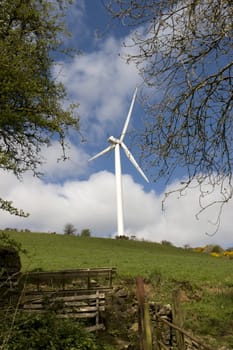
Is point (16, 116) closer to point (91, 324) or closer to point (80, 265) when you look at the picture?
point (91, 324)

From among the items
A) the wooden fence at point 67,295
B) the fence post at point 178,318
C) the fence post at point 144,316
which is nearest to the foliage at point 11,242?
the wooden fence at point 67,295

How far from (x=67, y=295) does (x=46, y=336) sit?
27.7 ft

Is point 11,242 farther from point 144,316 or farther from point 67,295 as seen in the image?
point 67,295

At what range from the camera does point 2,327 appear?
8.69 m

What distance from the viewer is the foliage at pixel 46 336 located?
9.20 metres

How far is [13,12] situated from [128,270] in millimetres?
15745

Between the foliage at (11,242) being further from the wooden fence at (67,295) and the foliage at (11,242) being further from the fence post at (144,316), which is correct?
the fence post at (144,316)

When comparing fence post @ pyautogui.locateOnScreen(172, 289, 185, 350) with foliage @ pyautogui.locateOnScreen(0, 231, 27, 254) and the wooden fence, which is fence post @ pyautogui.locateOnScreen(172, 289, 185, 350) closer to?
foliage @ pyautogui.locateOnScreen(0, 231, 27, 254)

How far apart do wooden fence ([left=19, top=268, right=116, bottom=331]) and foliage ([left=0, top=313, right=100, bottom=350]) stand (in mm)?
4103

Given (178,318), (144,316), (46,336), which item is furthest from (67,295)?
(144,316)

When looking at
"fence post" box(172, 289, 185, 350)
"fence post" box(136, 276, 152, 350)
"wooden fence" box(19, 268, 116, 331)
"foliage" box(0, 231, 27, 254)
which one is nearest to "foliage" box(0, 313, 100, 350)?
"foliage" box(0, 231, 27, 254)

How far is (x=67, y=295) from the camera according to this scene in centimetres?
1802

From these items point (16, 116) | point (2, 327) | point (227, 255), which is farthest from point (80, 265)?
point (227, 255)

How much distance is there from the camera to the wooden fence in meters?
16.0
